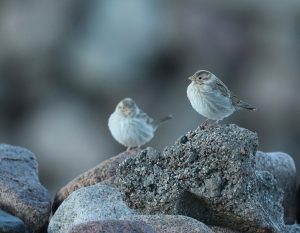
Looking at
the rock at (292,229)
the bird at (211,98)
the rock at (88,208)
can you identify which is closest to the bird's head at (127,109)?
the bird at (211,98)

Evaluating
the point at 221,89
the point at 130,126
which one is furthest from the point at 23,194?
the point at 130,126

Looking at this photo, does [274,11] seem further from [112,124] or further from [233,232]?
[233,232]

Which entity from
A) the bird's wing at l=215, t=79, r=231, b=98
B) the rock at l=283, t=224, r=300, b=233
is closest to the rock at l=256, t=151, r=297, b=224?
the bird's wing at l=215, t=79, r=231, b=98

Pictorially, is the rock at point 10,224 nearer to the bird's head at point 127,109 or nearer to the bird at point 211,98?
the bird at point 211,98

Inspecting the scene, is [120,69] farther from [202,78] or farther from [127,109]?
[202,78]

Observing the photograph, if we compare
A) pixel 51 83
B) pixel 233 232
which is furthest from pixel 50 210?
pixel 51 83

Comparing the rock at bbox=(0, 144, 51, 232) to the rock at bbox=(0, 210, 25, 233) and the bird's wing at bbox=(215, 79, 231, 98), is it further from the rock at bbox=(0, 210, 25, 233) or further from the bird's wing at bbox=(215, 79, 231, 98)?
the bird's wing at bbox=(215, 79, 231, 98)
